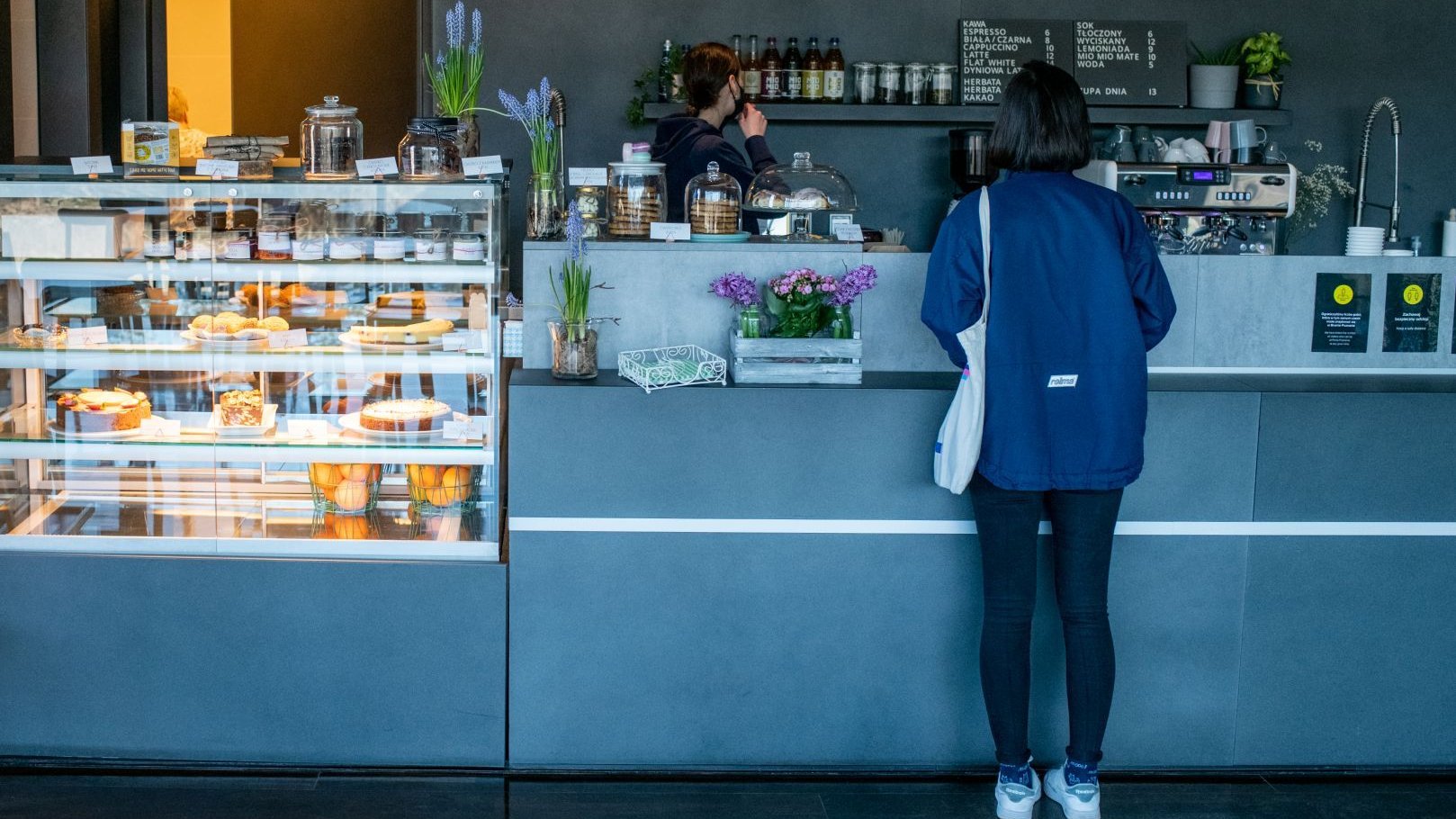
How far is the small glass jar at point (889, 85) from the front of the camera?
5.62 meters

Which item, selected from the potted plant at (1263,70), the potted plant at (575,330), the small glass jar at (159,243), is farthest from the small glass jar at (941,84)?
the small glass jar at (159,243)

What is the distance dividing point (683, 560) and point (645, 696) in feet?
1.10

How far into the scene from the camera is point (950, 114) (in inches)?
222

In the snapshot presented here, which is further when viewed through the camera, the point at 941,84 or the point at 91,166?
the point at 941,84

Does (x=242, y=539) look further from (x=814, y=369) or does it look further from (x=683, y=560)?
(x=814, y=369)

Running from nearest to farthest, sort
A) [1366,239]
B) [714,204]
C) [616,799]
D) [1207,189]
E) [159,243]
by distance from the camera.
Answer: [616,799] → [159,243] → [714,204] → [1366,239] → [1207,189]

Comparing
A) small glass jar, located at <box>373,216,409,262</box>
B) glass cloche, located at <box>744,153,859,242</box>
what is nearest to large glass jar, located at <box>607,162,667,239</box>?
glass cloche, located at <box>744,153,859,242</box>

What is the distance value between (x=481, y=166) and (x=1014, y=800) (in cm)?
183

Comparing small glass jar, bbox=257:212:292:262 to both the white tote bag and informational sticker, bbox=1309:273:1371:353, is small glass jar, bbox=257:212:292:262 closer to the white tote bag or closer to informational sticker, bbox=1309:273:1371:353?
the white tote bag

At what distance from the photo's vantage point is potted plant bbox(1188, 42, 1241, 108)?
5.70m

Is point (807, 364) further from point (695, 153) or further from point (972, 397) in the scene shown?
point (695, 153)

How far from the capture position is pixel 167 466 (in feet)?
11.1

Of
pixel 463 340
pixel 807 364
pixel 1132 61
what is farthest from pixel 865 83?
pixel 463 340

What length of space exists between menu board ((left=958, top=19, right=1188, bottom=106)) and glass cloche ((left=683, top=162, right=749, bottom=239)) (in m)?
2.65
